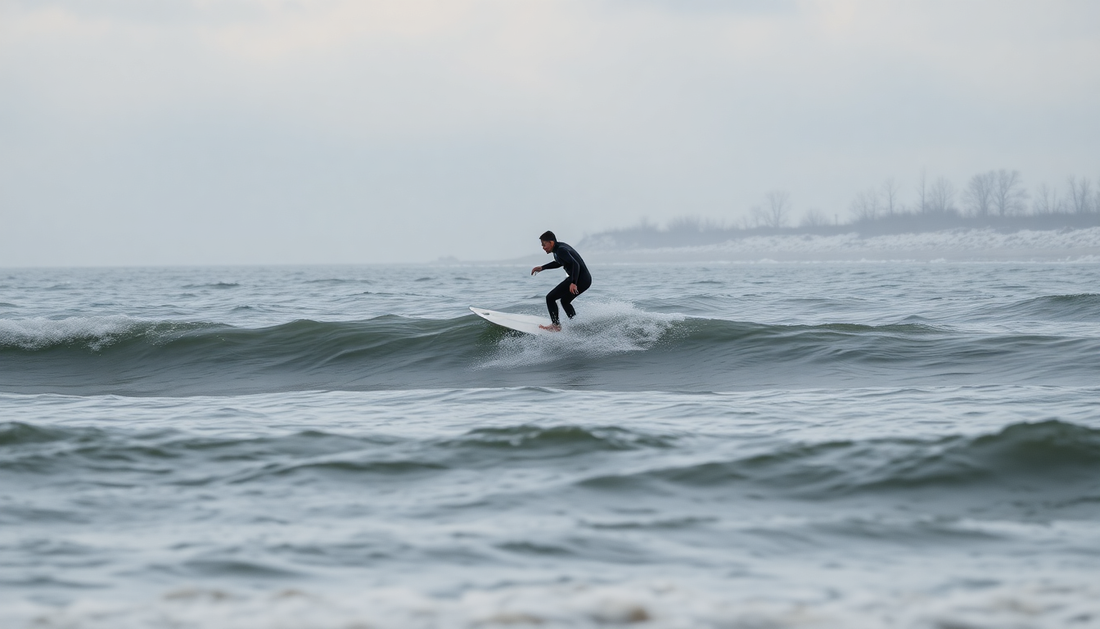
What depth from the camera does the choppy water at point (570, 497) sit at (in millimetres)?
4535

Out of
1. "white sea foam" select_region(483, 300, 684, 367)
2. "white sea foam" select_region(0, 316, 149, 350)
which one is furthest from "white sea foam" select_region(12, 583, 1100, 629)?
"white sea foam" select_region(0, 316, 149, 350)

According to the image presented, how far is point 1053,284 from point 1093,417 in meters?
33.7

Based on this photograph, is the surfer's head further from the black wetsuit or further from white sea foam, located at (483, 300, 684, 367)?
white sea foam, located at (483, 300, 684, 367)

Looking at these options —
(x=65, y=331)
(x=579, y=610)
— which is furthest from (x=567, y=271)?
(x=579, y=610)

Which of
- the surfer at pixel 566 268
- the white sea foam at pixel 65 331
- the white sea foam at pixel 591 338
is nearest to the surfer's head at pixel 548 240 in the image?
the surfer at pixel 566 268

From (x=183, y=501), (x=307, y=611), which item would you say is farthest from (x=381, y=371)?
(x=307, y=611)

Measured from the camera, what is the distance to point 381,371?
50.4ft

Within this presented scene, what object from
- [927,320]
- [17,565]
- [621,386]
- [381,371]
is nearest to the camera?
[17,565]

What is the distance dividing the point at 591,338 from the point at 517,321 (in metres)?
1.34

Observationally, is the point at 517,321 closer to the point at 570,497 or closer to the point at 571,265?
the point at 571,265

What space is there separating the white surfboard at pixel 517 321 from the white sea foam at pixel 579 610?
12.0m

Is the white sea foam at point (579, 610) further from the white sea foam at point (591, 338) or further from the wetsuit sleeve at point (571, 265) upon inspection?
the white sea foam at point (591, 338)

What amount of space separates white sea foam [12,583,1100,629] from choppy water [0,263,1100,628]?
2cm

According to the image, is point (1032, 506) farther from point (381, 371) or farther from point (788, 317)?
point (788, 317)
